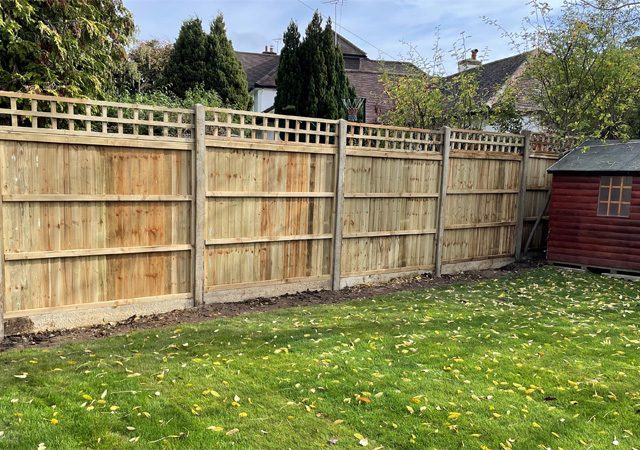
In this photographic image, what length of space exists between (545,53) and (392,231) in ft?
20.7

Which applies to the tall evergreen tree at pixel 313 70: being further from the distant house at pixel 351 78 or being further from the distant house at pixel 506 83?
the distant house at pixel 506 83

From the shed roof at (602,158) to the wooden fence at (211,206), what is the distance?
1.30 metres

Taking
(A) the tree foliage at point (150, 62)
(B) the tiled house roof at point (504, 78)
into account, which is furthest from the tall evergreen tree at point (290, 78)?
(B) the tiled house roof at point (504, 78)

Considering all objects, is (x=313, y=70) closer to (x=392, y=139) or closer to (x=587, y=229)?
(x=392, y=139)

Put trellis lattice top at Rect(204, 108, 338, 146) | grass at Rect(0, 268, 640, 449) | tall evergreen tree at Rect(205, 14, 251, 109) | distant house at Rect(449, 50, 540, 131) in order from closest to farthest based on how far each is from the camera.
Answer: grass at Rect(0, 268, 640, 449) → trellis lattice top at Rect(204, 108, 338, 146) → distant house at Rect(449, 50, 540, 131) → tall evergreen tree at Rect(205, 14, 251, 109)

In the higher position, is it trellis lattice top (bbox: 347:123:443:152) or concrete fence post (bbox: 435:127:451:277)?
trellis lattice top (bbox: 347:123:443:152)

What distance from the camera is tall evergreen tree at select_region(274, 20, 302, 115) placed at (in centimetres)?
1750

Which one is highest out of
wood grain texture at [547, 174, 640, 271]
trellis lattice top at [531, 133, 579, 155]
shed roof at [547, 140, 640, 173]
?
trellis lattice top at [531, 133, 579, 155]

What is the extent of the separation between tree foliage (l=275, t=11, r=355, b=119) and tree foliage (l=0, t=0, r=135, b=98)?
9.39 metres

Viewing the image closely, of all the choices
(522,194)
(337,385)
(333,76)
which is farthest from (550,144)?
(337,385)

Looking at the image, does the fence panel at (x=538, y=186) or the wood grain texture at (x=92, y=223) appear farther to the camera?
the fence panel at (x=538, y=186)

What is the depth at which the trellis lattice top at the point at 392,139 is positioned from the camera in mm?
7477

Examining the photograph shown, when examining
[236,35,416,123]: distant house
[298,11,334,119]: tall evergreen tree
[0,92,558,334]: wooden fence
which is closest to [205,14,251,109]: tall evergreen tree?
[298,11,334,119]: tall evergreen tree

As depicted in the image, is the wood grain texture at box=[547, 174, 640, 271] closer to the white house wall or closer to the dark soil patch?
the dark soil patch
